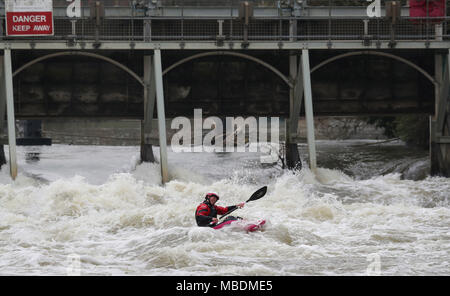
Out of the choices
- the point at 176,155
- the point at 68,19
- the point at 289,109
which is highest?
the point at 68,19

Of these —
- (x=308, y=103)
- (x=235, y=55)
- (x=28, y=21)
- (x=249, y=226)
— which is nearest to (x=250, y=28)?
(x=235, y=55)

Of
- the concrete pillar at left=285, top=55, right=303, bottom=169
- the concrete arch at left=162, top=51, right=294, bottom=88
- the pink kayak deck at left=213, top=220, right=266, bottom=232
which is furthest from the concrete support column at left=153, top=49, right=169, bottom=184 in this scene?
the pink kayak deck at left=213, top=220, right=266, bottom=232

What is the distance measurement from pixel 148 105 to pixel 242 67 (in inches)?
153

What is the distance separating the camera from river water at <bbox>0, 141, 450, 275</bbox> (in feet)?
41.9

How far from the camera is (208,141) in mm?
36531

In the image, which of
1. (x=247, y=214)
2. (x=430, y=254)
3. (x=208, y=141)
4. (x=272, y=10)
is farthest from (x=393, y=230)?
(x=208, y=141)

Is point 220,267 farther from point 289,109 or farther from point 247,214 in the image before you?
point 289,109

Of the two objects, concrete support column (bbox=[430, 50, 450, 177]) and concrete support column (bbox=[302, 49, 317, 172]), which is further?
concrete support column (bbox=[430, 50, 450, 177])

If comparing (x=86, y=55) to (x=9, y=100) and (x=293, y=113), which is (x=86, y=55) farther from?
(x=293, y=113)

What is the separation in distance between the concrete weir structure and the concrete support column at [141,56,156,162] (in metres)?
0.04

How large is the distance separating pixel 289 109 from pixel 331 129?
1594 cm

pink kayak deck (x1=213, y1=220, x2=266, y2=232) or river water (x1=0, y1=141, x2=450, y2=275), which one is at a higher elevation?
pink kayak deck (x1=213, y1=220, x2=266, y2=232)

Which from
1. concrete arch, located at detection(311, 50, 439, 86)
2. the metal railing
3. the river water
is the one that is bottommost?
the river water

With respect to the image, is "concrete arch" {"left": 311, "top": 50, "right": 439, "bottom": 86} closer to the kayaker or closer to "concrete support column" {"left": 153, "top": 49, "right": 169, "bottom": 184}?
"concrete support column" {"left": 153, "top": 49, "right": 169, "bottom": 184}
